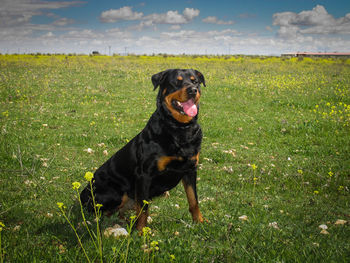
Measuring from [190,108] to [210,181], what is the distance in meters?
2.72

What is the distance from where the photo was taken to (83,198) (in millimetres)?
4637

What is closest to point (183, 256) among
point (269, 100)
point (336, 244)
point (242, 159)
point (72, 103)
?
point (336, 244)

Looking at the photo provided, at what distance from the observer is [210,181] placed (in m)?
6.61

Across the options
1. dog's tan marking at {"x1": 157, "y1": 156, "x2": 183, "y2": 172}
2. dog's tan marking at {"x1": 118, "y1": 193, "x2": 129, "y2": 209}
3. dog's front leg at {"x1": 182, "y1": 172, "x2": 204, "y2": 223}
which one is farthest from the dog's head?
dog's tan marking at {"x1": 118, "y1": 193, "x2": 129, "y2": 209}

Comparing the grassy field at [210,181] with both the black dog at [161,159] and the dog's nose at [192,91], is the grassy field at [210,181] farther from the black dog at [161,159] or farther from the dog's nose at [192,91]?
the dog's nose at [192,91]

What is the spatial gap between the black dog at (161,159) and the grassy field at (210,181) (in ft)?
1.22

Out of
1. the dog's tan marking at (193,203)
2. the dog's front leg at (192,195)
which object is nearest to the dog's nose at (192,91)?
the dog's front leg at (192,195)

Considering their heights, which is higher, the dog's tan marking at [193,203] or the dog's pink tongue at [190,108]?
the dog's pink tongue at [190,108]

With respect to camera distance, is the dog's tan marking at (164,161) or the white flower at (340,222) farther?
the white flower at (340,222)

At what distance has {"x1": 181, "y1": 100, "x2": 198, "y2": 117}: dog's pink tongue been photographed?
4.34 meters

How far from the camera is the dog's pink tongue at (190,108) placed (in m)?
4.34

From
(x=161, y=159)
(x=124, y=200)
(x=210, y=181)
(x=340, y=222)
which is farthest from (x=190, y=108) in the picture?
(x=340, y=222)

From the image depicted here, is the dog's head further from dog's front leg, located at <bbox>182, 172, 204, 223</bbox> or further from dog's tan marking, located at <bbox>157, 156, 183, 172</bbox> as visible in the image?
dog's front leg, located at <bbox>182, 172, 204, 223</bbox>

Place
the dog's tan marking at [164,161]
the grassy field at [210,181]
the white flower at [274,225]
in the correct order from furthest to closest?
the white flower at [274,225], the dog's tan marking at [164,161], the grassy field at [210,181]
